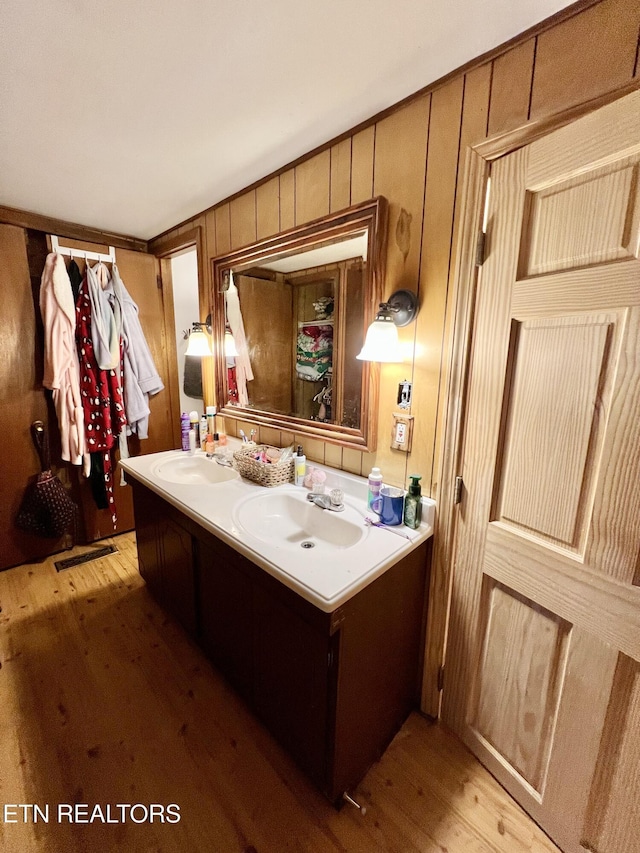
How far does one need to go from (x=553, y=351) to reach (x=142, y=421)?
96.7 inches

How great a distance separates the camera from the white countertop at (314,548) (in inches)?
37.4

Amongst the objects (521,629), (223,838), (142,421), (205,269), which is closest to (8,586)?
(142,421)

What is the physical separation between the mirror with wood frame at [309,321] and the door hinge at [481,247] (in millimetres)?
338

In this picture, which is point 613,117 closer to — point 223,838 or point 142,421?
point 223,838

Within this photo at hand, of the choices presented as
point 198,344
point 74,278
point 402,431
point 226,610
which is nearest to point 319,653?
point 226,610

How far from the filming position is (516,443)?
40.3 inches

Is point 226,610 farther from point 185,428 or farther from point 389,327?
point 389,327

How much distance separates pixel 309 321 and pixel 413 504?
86cm

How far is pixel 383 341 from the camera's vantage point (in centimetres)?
117

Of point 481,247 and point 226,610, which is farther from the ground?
point 481,247

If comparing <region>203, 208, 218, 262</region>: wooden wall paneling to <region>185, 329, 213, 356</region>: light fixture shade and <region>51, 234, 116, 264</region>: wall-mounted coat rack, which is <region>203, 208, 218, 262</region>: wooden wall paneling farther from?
<region>51, 234, 116, 264</region>: wall-mounted coat rack

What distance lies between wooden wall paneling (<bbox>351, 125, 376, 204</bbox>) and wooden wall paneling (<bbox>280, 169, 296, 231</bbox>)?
0.32 metres

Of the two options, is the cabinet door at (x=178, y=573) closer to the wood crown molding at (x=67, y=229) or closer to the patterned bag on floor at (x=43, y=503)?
the patterned bag on floor at (x=43, y=503)

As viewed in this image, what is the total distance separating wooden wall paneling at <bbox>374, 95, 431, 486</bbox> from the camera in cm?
116
